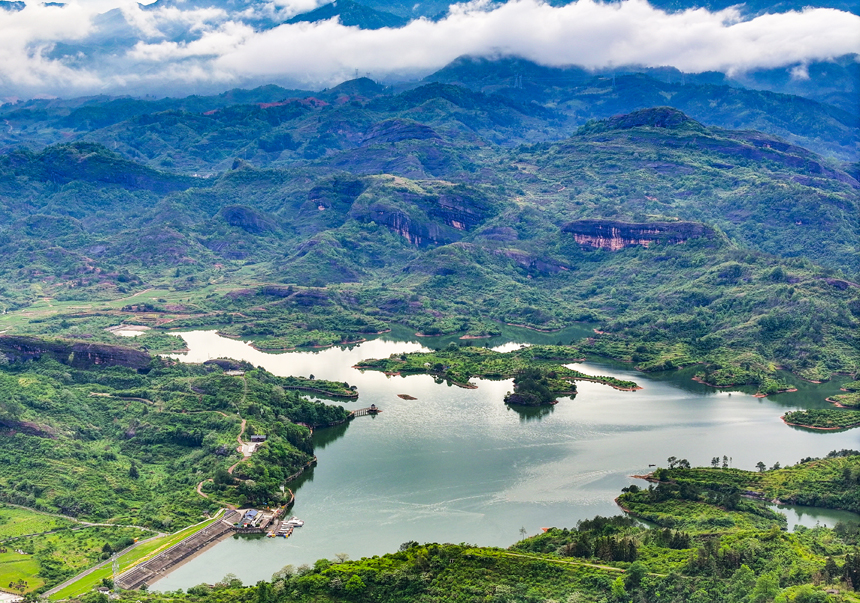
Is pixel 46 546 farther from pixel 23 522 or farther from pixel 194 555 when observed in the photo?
pixel 194 555

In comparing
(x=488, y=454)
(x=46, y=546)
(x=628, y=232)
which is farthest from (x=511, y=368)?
(x=46, y=546)

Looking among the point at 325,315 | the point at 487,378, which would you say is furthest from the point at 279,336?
the point at 487,378

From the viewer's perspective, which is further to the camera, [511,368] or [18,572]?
[511,368]

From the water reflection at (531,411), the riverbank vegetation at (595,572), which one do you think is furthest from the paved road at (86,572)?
the water reflection at (531,411)

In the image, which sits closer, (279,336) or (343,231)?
(279,336)

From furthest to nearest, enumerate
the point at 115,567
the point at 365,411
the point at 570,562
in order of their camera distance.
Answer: the point at 365,411 < the point at 115,567 < the point at 570,562

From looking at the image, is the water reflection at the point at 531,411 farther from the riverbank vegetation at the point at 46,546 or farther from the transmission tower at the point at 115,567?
the transmission tower at the point at 115,567

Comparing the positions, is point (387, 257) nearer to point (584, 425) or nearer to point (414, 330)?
point (414, 330)
